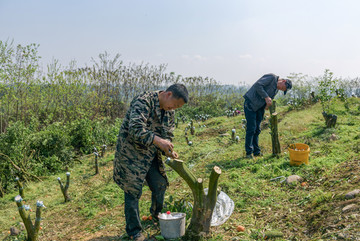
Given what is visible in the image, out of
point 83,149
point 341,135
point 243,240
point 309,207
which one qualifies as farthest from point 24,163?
point 341,135

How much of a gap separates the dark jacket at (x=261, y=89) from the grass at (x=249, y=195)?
108 cm

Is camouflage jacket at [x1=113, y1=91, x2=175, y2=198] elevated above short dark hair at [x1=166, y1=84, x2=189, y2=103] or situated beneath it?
situated beneath

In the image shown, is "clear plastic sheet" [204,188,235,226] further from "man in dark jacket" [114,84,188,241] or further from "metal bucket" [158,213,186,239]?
"man in dark jacket" [114,84,188,241]

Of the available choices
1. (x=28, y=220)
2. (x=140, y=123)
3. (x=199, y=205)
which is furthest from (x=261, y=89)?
(x=28, y=220)

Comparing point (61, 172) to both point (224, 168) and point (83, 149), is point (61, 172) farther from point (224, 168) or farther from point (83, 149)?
point (224, 168)

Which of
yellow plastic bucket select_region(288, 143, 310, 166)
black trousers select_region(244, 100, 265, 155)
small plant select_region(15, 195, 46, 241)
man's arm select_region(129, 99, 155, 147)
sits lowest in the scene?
small plant select_region(15, 195, 46, 241)

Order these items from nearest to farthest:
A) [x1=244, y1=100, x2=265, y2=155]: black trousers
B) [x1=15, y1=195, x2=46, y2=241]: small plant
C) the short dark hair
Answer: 1. the short dark hair
2. [x1=15, y1=195, x2=46, y2=241]: small plant
3. [x1=244, y1=100, x2=265, y2=155]: black trousers

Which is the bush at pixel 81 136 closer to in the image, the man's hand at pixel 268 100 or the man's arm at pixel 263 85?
the man's arm at pixel 263 85

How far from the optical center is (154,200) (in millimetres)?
3400

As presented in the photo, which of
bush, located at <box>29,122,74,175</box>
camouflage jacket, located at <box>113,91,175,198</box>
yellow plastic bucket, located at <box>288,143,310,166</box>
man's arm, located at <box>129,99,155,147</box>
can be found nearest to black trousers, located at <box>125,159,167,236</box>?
camouflage jacket, located at <box>113,91,175,198</box>

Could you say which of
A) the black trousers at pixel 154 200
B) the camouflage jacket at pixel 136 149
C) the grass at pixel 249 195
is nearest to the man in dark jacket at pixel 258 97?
the grass at pixel 249 195

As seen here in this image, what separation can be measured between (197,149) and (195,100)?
1044 centimetres

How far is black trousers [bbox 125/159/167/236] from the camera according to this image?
2973 mm

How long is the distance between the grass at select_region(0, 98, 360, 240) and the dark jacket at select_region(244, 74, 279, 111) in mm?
1082
